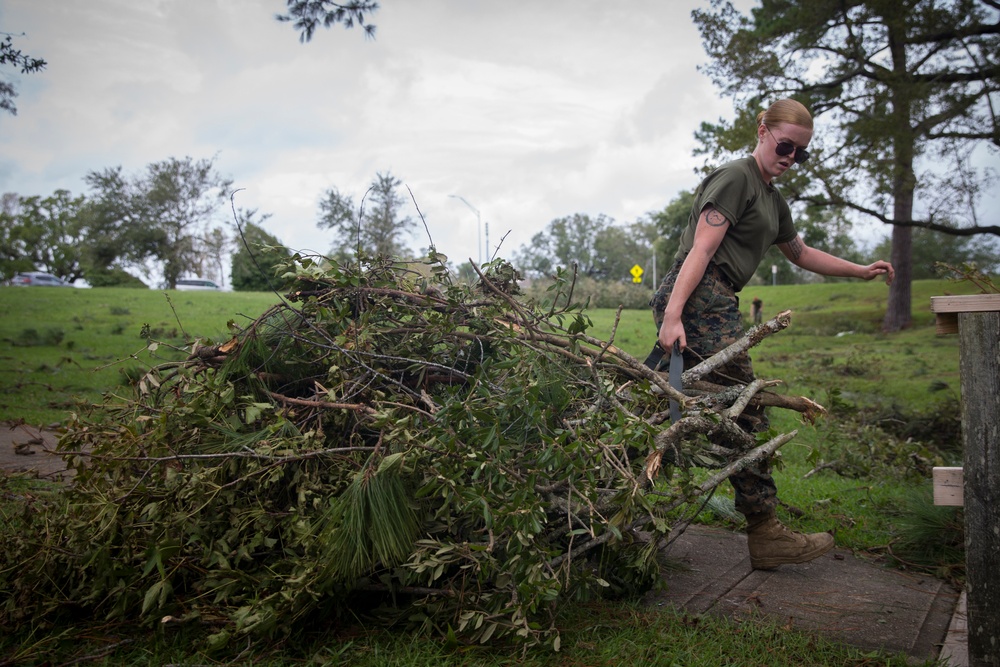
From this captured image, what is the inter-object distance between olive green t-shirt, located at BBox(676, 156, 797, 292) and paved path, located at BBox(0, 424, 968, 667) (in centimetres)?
141

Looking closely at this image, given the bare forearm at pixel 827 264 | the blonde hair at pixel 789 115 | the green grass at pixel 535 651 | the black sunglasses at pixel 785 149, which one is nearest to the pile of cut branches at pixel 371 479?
the green grass at pixel 535 651

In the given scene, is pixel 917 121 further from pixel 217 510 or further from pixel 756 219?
pixel 217 510

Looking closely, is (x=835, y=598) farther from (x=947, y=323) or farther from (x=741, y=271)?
(x=741, y=271)

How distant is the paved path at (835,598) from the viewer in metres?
2.84

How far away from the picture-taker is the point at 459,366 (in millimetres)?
3539

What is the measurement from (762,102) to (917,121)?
4.52 meters

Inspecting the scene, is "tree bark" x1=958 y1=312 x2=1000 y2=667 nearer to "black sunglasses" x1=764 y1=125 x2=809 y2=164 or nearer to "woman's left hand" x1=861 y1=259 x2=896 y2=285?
"woman's left hand" x1=861 y1=259 x2=896 y2=285

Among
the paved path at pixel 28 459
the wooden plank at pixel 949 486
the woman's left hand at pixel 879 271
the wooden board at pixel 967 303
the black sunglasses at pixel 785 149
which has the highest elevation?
the black sunglasses at pixel 785 149

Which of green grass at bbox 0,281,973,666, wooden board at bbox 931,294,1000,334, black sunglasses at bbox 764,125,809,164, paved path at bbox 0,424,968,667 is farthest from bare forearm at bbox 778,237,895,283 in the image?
paved path at bbox 0,424,968,667

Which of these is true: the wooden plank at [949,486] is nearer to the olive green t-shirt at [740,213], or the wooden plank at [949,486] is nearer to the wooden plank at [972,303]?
the wooden plank at [972,303]

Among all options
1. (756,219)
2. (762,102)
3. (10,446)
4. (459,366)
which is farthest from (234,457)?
(762,102)

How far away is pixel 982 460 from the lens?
2.53 meters

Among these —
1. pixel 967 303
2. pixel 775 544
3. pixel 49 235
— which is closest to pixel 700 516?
pixel 775 544

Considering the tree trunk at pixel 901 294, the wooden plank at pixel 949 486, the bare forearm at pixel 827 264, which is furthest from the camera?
the tree trunk at pixel 901 294
